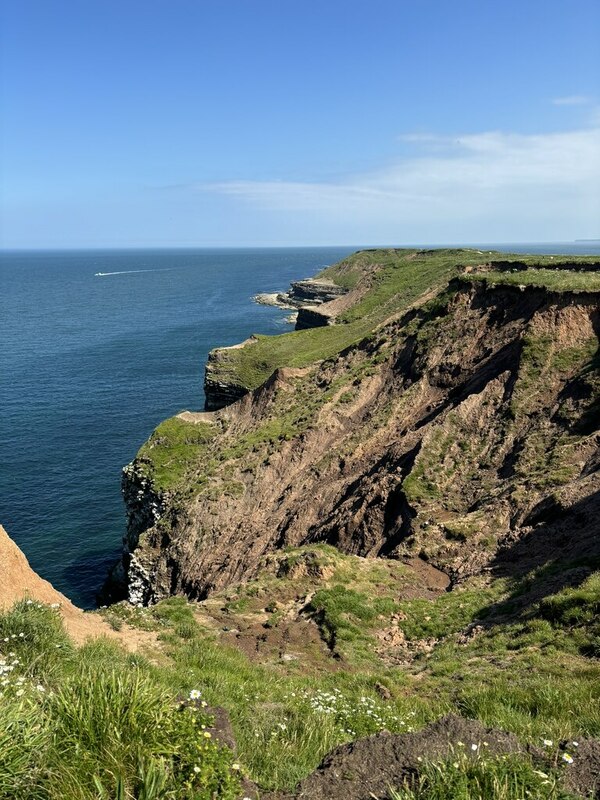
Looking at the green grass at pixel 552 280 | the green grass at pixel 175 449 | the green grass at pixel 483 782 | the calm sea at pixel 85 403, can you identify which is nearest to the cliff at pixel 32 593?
the green grass at pixel 483 782

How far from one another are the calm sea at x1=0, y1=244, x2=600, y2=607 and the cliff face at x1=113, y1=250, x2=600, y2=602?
684 centimetres

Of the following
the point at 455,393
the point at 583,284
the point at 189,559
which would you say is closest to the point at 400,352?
the point at 455,393

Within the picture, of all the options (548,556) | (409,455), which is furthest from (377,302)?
(548,556)

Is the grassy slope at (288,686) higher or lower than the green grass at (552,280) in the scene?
lower

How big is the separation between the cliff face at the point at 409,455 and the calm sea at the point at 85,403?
6843 mm

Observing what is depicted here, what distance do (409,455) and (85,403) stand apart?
183 feet

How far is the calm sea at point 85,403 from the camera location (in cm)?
4497

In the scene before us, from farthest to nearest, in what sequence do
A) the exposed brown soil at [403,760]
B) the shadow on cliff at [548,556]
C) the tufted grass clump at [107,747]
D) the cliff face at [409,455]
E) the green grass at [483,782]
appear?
the cliff face at [409,455], the shadow on cliff at [548,556], the exposed brown soil at [403,760], the green grass at [483,782], the tufted grass clump at [107,747]

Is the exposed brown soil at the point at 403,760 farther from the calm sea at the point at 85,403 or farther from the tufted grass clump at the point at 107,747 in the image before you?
the calm sea at the point at 85,403

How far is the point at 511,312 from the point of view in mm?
34812

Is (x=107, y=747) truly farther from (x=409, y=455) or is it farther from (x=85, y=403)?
(x=85, y=403)

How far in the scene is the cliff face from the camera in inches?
915

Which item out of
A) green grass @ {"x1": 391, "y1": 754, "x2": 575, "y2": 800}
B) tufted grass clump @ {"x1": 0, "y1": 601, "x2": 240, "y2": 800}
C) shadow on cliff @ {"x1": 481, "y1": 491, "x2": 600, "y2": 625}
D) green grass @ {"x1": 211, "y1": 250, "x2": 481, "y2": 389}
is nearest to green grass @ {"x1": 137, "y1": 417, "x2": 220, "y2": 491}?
green grass @ {"x1": 211, "y1": 250, "x2": 481, "y2": 389}

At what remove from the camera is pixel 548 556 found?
19.7m
